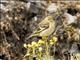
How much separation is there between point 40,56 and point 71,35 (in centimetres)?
150

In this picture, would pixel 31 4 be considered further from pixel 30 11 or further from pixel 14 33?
pixel 14 33

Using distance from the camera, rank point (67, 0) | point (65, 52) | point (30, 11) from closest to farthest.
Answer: point (65, 52), point (30, 11), point (67, 0)

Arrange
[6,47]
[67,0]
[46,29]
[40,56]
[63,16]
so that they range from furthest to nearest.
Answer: [67,0], [63,16], [6,47], [46,29], [40,56]

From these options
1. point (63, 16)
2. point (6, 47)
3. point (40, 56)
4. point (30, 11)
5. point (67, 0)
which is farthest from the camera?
point (67, 0)

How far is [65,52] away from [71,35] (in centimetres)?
45

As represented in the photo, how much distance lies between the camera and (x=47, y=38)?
4.80 meters

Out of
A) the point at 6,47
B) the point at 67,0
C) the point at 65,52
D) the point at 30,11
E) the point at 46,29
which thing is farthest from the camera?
the point at 67,0

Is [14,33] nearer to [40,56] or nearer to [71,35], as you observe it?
[71,35]

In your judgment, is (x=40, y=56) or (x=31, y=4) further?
(x=31, y=4)

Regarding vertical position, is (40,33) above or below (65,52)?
above

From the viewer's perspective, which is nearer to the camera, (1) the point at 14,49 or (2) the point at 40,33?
(2) the point at 40,33

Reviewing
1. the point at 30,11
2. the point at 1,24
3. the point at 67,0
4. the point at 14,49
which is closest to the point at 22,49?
the point at 14,49

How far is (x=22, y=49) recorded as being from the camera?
6.28 metres

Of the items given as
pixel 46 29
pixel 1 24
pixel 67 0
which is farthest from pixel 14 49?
pixel 67 0
